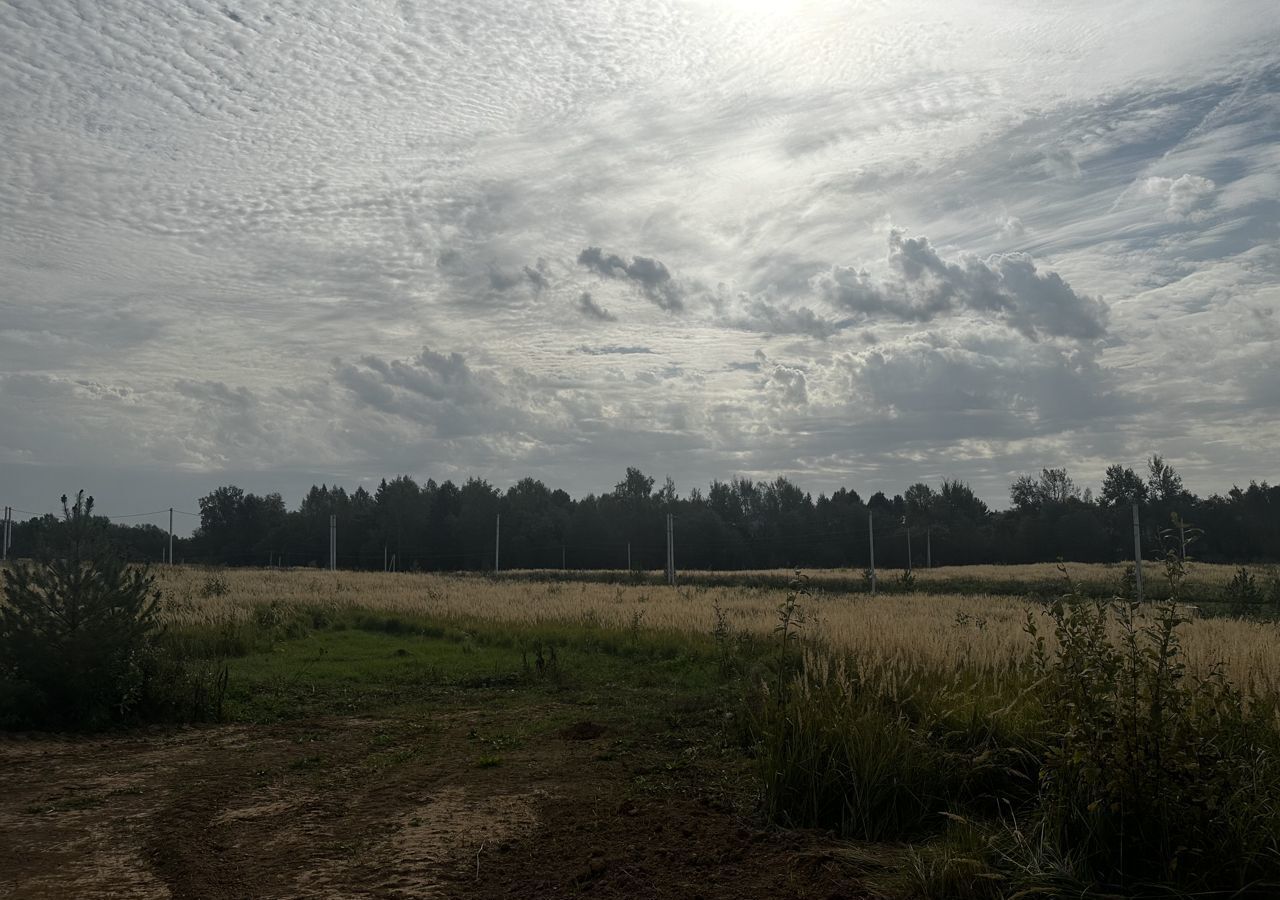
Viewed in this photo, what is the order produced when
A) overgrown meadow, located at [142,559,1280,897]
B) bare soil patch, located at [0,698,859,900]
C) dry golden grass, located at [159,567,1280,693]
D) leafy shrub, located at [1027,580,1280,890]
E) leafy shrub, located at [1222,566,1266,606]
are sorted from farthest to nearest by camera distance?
leafy shrub, located at [1222,566,1266,606] → dry golden grass, located at [159,567,1280,693] → bare soil patch, located at [0,698,859,900] → overgrown meadow, located at [142,559,1280,897] → leafy shrub, located at [1027,580,1280,890]

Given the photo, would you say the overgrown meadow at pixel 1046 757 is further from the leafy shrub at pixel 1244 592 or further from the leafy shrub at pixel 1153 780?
the leafy shrub at pixel 1244 592

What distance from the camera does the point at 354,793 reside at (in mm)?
8500

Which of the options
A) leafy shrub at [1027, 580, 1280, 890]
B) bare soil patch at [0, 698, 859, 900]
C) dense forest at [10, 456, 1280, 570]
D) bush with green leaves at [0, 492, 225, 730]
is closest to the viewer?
leafy shrub at [1027, 580, 1280, 890]

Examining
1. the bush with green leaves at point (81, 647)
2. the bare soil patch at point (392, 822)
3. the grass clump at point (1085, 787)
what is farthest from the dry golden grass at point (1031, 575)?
the bush with green leaves at point (81, 647)

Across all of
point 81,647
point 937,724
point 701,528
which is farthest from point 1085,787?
point 701,528

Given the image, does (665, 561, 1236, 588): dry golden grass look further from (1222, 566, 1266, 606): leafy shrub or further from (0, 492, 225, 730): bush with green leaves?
(0, 492, 225, 730): bush with green leaves

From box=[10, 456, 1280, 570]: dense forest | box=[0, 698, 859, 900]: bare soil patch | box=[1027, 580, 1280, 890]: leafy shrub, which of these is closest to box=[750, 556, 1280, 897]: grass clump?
box=[1027, 580, 1280, 890]: leafy shrub

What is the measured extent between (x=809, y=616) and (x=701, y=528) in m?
74.3

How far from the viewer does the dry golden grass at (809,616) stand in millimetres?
10711

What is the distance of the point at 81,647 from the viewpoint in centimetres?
1192

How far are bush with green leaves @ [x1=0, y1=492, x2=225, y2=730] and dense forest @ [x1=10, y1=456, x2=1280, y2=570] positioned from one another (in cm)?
5946

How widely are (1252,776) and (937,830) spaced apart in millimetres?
2118

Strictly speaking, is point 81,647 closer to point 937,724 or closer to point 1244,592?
point 937,724

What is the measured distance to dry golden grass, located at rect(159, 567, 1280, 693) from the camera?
422 inches
